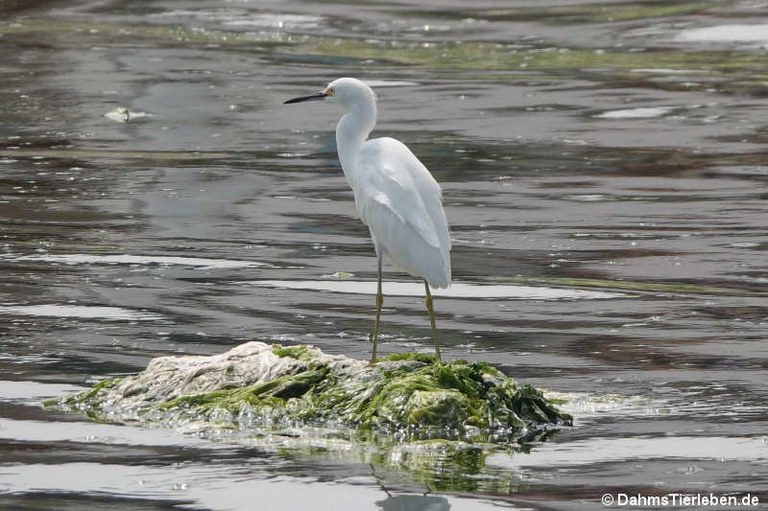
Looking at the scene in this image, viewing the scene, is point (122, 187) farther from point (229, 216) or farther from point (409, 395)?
point (409, 395)

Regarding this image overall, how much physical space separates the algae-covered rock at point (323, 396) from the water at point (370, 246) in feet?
0.89

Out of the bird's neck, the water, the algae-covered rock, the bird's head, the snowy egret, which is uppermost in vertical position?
the bird's head

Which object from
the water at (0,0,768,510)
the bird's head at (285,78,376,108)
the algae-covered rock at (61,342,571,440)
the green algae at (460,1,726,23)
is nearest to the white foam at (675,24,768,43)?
the water at (0,0,768,510)

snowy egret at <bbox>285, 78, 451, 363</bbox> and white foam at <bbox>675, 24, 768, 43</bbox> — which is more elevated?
snowy egret at <bbox>285, 78, 451, 363</bbox>

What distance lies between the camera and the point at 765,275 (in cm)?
1262

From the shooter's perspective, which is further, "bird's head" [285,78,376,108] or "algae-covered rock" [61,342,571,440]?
"bird's head" [285,78,376,108]

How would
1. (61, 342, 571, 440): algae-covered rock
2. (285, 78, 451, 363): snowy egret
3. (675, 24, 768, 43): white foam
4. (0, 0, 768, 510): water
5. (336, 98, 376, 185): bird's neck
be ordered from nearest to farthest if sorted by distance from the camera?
1. (0, 0, 768, 510): water
2. (61, 342, 571, 440): algae-covered rock
3. (285, 78, 451, 363): snowy egret
4. (336, 98, 376, 185): bird's neck
5. (675, 24, 768, 43): white foam

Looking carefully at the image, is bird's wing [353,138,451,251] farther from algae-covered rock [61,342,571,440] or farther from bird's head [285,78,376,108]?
algae-covered rock [61,342,571,440]

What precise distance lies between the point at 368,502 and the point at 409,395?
1383 mm

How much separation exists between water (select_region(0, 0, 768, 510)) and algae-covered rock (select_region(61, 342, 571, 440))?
0.27 metres

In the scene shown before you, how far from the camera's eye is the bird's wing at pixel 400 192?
974 cm

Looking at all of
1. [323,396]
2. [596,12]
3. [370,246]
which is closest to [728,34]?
[596,12]

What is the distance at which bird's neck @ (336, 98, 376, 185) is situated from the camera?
10.3m

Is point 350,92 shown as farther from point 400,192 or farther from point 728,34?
point 728,34
